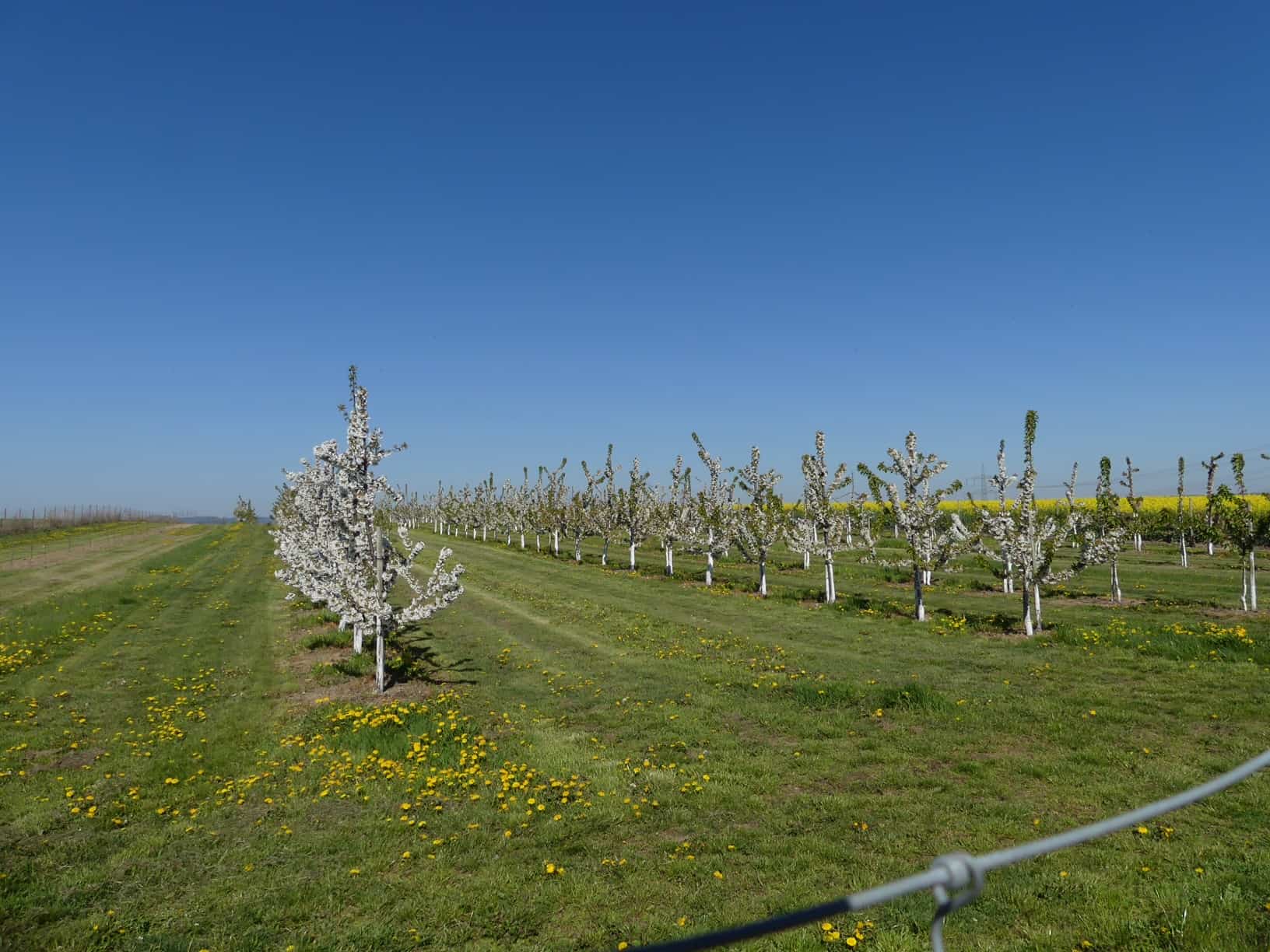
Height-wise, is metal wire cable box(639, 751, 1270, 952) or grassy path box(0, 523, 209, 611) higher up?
metal wire cable box(639, 751, 1270, 952)

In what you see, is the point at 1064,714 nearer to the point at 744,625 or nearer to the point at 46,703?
the point at 744,625

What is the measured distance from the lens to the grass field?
7.04m

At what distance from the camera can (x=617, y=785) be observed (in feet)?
35.1

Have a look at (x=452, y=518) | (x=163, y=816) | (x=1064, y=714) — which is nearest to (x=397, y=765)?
(x=163, y=816)

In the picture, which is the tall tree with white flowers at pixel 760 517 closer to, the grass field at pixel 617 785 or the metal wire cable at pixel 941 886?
the grass field at pixel 617 785

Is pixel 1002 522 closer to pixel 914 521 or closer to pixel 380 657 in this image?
pixel 914 521

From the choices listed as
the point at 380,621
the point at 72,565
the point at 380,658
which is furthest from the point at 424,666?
the point at 72,565

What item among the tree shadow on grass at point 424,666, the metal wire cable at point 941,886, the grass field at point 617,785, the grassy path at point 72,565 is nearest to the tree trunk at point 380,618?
the grass field at point 617,785

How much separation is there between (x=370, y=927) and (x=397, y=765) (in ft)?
15.4

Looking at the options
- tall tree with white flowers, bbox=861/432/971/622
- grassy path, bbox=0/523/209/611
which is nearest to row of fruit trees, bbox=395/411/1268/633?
tall tree with white flowers, bbox=861/432/971/622

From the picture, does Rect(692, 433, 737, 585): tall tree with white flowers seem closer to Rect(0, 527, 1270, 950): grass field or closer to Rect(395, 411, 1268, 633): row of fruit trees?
Rect(395, 411, 1268, 633): row of fruit trees

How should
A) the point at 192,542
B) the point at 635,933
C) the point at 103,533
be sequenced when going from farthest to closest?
the point at 103,533, the point at 192,542, the point at 635,933

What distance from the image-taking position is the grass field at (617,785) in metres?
7.04

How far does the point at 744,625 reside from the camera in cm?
2497
